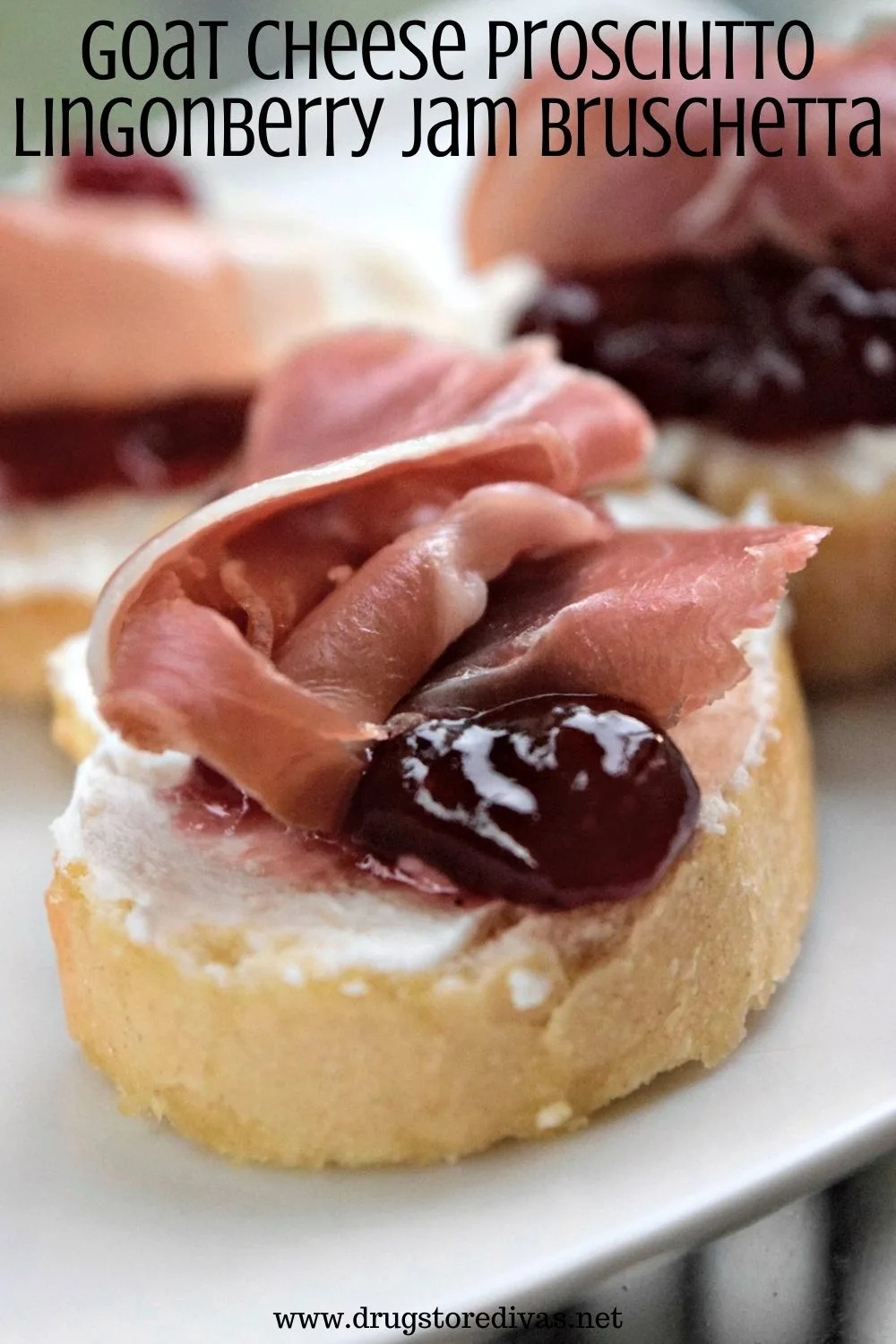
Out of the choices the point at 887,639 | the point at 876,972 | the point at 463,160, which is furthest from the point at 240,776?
the point at 463,160

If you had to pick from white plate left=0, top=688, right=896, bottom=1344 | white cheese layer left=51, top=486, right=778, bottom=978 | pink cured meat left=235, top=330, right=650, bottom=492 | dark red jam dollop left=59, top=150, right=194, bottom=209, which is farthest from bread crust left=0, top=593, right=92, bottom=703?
dark red jam dollop left=59, top=150, right=194, bottom=209

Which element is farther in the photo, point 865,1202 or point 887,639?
point 887,639

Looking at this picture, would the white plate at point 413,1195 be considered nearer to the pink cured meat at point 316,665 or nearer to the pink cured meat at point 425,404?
the pink cured meat at point 316,665

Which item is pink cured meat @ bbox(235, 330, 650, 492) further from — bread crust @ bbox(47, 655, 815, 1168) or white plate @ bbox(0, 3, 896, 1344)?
white plate @ bbox(0, 3, 896, 1344)

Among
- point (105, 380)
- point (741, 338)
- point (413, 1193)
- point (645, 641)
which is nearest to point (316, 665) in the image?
point (645, 641)

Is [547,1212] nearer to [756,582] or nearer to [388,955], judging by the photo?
[388,955]
